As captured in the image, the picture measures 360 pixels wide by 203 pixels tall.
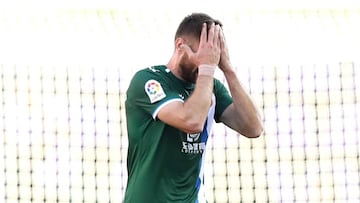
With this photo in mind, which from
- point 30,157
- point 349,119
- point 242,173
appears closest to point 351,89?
point 349,119

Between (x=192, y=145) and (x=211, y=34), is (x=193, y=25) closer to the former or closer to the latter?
(x=211, y=34)

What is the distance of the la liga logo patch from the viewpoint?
117 inches

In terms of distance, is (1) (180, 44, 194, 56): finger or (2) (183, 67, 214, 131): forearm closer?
(2) (183, 67, 214, 131): forearm

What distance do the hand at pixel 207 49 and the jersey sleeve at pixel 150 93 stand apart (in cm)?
15

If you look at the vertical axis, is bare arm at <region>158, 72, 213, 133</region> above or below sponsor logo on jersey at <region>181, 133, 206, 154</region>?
above

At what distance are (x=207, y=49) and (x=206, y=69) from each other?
0.09 m

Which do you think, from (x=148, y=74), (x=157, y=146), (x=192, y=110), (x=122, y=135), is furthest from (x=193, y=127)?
(x=122, y=135)

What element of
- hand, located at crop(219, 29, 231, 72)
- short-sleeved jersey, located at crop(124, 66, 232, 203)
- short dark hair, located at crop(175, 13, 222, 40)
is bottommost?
short-sleeved jersey, located at crop(124, 66, 232, 203)

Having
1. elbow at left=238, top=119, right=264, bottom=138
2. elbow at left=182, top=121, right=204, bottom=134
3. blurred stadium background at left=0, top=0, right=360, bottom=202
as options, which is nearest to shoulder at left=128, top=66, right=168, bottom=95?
elbow at left=182, top=121, right=204, bottom=134

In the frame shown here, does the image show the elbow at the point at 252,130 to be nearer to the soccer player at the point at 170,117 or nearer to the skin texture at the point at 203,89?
the skin texture at the point at 203,89

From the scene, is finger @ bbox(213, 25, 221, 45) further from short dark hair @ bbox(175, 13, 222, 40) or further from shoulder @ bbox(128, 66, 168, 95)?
shoulder @ bbox(128, 66, 168, 95)

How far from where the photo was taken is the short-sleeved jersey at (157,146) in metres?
2.99

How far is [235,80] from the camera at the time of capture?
3.21m

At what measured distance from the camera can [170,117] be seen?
2.91 meters
